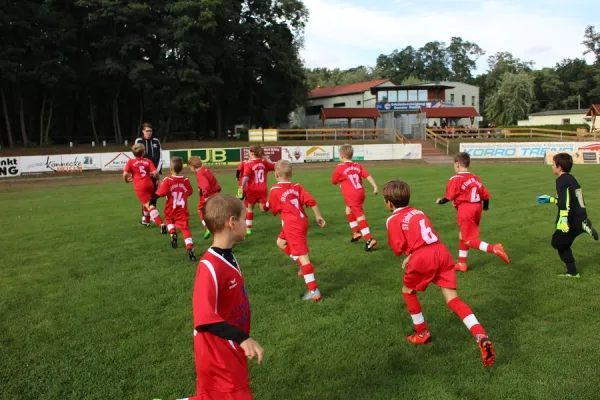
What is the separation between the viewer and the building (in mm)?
61406

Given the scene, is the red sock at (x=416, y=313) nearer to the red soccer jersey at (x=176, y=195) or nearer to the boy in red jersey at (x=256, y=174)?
the red soccer jersey at (x=176, y=195)

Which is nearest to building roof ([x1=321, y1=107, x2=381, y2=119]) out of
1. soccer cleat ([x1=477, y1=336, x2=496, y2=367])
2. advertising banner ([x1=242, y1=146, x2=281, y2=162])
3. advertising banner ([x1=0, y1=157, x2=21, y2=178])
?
advertising banner ([x1=242, y1=146, x2=281, y2=162])

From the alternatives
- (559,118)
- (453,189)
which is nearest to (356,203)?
(453,189)

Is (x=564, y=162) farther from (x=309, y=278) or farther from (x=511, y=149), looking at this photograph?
(x=511, y=149)

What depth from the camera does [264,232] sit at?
34.2 feet

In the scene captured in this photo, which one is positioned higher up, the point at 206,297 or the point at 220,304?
the point at 206,297

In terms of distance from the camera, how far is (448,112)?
5778cm

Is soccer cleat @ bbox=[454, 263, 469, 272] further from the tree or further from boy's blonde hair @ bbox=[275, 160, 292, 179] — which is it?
the tree

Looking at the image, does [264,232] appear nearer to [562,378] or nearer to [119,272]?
[119,272]

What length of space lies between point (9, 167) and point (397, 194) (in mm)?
29864

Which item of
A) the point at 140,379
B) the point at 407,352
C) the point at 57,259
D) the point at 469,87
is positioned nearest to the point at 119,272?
the point at 57,259

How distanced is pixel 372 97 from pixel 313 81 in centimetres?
2979

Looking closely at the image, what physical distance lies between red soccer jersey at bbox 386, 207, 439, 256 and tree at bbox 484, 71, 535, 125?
71.0 meters

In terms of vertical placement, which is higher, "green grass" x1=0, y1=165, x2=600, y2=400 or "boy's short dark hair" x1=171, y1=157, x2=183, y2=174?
"boy's short dark hair" x1=171, y1=157, x2=183, y2=174
